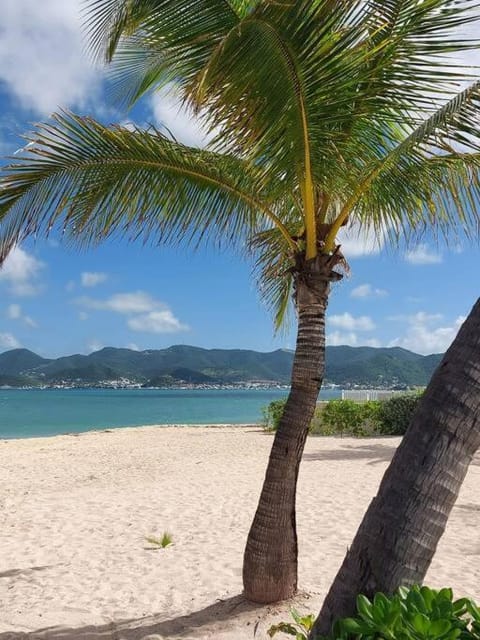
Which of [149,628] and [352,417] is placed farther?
[352,417]

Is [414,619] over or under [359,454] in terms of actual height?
over

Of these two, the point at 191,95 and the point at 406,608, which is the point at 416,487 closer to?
the point at 406,608

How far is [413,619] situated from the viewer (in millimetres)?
1908

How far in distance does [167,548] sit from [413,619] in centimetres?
505

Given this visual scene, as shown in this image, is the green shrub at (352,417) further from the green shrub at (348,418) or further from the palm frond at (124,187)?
the palm frond at (124,187)

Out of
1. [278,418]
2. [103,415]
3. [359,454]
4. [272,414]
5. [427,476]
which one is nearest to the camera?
[427,476]

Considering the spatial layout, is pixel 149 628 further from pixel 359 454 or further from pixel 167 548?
pixel 359 454

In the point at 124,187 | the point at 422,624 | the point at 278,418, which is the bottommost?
the point at 278,418

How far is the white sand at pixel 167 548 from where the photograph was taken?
4.55 m

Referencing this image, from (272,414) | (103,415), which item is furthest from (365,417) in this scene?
(103,415)

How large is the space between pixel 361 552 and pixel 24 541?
566 cm

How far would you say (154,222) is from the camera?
5016mm

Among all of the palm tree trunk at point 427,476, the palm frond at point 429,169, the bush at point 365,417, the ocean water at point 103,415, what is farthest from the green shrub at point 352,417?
the palm tree trunk at point 427,476

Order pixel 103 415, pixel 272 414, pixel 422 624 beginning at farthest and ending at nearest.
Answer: pixel 103 415
pixel 272 414
pixel 422 624
